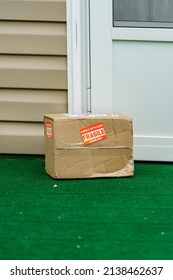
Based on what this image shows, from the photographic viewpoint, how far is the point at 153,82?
4.26 m

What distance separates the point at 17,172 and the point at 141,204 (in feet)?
3.15

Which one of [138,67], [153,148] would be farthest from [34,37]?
[153,148]

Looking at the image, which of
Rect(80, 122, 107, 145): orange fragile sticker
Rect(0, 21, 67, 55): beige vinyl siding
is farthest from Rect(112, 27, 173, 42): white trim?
Rect(80, 122, 107, 145): orange fragile sticker

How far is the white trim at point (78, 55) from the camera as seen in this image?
13.9ft

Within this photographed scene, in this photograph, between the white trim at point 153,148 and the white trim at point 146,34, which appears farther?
the white trim at point 153,148

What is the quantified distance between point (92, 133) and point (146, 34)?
2.41ft

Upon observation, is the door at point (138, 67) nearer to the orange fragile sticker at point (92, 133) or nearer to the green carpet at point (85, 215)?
the green carpet at point (85, 215)

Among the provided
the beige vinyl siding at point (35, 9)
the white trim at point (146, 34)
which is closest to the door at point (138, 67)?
the white trim at point (146, 34)

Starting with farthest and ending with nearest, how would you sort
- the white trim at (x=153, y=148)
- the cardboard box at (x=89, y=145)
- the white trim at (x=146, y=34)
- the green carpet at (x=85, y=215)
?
the white trim at (x=153, y=148)
the white trim at (x=146, y=34)
the cardboard box at (x=89, y=145)
the green carpet at (x=85, y=215)

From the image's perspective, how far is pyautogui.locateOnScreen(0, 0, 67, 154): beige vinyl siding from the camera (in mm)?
4262

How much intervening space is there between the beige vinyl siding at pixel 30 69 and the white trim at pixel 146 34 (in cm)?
36

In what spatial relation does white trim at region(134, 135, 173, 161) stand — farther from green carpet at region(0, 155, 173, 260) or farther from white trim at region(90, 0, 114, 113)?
white trim at region(90, 0, 114, 113)

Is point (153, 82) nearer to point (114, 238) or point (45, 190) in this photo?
point (45, 190)

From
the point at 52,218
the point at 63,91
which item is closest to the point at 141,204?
the point at 52,218
